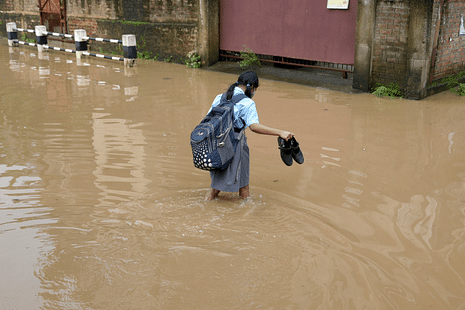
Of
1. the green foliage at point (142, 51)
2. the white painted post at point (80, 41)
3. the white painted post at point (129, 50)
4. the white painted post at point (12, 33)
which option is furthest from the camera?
the white painted post at point (12, 33)

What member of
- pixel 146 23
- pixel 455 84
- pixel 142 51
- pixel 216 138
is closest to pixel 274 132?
pixel 216 138

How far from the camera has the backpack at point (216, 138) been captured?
403 cm

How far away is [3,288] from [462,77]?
10223mm

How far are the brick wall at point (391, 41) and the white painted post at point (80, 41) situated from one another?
9614mm

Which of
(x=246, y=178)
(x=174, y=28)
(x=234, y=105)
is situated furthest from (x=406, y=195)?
(x=174, y=28)

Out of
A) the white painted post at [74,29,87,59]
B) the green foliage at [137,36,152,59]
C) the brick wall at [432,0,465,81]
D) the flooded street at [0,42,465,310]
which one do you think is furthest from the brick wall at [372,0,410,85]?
the white painted post at [74,29,87,59]

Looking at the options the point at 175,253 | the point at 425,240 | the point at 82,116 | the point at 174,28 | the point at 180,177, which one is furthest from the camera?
the point at 174,28

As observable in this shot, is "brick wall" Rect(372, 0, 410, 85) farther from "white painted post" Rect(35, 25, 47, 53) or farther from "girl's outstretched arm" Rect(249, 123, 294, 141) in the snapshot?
"white painted post" Rect(35, 25, 47, 53)

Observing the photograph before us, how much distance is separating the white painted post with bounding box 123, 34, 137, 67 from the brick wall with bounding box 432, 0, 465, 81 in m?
8.20

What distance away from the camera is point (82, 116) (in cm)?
802

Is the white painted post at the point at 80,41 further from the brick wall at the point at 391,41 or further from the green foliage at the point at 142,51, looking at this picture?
the brick wall at the point at 391,41

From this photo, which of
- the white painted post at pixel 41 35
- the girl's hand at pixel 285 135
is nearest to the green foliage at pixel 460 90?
the girl's hand at pixel 285 135

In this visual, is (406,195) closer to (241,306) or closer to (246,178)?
(246,178)

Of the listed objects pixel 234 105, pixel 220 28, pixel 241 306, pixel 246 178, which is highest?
pixel 220 28
